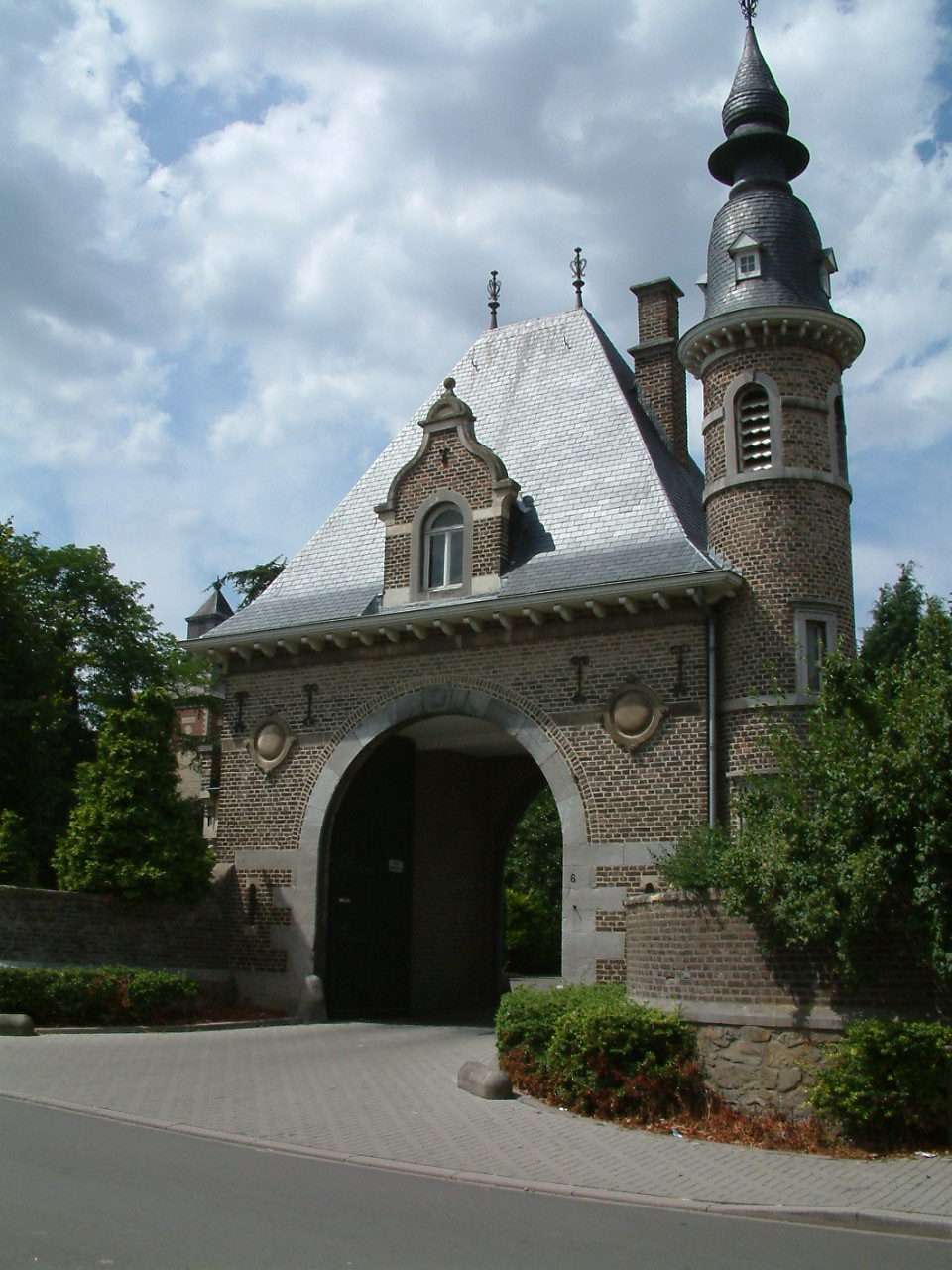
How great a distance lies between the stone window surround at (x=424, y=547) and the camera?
19094 mm

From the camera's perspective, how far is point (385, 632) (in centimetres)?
1908

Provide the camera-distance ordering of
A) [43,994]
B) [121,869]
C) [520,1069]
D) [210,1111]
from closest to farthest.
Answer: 1. [210,1111]
2. [520,1069]
3. [43,994]
4. [121,869]

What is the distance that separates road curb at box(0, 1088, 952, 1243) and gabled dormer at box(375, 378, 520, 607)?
36.0ft

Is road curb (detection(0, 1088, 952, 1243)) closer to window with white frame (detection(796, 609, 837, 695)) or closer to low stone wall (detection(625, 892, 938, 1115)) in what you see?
low stone wall (detection(625, 892, 938, 1115))

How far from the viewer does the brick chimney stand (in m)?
22.1

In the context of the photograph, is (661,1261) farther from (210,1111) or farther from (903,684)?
(903,684)

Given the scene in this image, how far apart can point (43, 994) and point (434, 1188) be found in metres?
9.30

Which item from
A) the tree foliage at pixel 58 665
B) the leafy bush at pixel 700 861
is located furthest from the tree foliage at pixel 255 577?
the leafy bush at pixel 700 861

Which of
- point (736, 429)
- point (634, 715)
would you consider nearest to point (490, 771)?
point (634, 715)

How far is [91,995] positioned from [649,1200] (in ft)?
33.3

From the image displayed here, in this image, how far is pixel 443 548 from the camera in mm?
19734

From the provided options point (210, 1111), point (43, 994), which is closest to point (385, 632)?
point (43, 994)

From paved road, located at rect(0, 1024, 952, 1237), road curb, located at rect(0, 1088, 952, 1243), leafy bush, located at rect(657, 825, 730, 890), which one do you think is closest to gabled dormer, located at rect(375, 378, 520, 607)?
leafy bush, located at rect(657, 825, 730, 890)

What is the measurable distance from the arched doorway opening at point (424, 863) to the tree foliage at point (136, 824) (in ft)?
7.32
